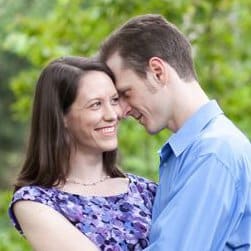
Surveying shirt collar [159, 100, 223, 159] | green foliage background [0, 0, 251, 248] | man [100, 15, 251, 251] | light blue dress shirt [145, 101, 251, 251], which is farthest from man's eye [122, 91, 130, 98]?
green foliage background [0, 0, 251, 248]

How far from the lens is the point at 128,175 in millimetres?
3682

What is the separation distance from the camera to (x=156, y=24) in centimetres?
326

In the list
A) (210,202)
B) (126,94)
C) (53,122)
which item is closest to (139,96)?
(126,94)

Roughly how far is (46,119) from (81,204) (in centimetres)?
31

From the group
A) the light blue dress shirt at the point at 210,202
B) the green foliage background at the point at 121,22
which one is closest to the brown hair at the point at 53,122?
the light blue dress shirt at the point at 210,202

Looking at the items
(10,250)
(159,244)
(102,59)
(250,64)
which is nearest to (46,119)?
(102,59)

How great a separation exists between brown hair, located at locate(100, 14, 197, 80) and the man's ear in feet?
0.05

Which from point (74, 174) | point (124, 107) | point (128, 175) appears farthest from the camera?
point (128, 175)

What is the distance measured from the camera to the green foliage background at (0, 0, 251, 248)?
6.05m

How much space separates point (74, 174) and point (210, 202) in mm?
791

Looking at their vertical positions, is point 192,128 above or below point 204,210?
above

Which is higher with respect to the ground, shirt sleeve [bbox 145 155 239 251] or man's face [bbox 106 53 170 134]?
man's face [bbox 106 53 170 134]

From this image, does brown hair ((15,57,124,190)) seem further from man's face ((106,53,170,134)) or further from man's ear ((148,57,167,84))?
man's ear ((148,57,167,84))

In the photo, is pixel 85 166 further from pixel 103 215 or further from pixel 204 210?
pixel 204 210
